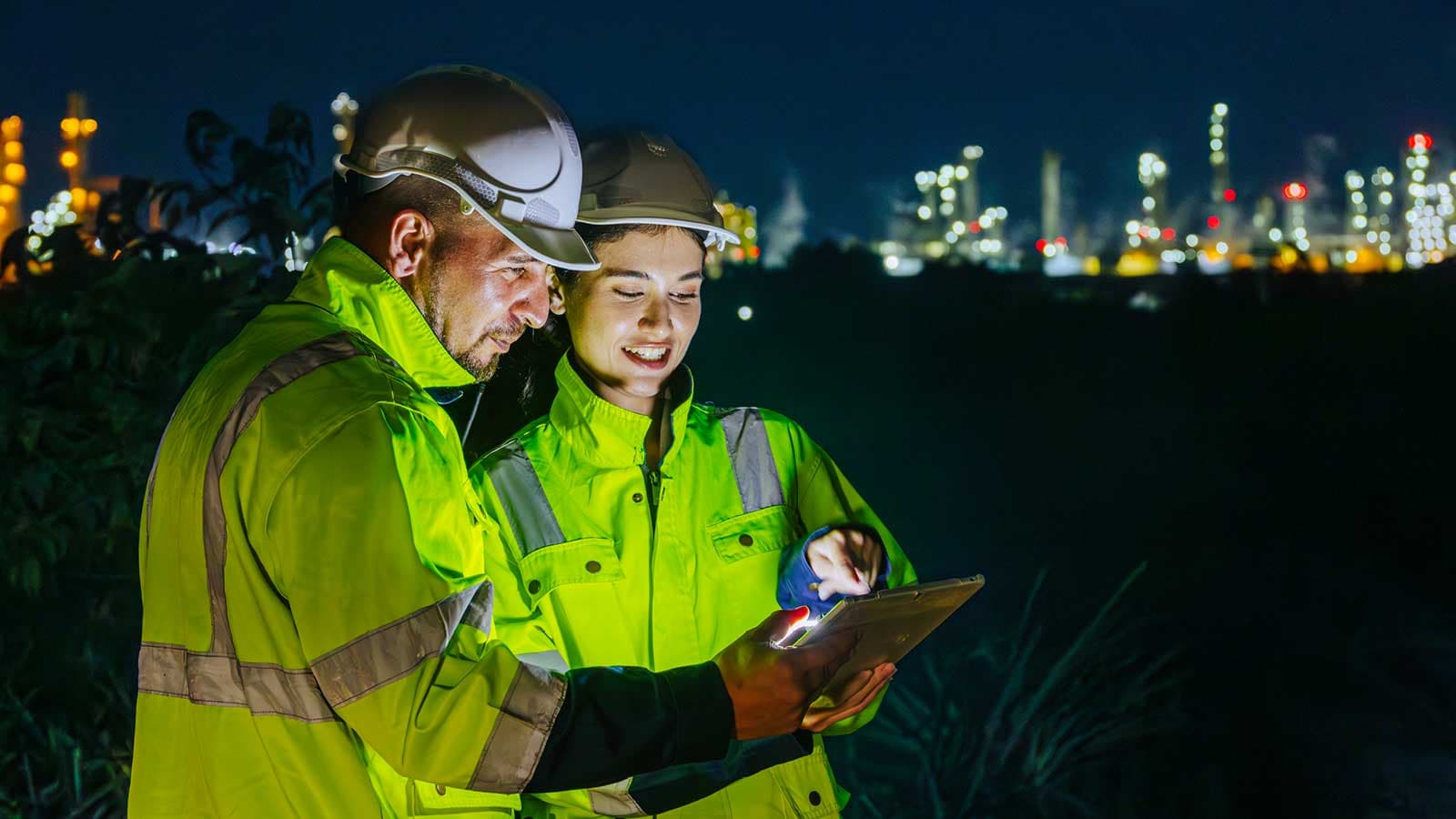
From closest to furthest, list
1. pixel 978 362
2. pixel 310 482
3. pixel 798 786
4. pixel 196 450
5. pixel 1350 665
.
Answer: pixel 310 482 < pixel 196 450 < pixel 798 786 < pixel 1350 665 < pixel 978 362

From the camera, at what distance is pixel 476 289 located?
7.85ft

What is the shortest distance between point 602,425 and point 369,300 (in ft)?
2.90

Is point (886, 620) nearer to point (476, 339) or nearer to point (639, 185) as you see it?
point (476, 339)

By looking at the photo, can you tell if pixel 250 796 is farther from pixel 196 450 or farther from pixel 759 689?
pixel 759 689

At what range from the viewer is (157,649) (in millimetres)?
2117

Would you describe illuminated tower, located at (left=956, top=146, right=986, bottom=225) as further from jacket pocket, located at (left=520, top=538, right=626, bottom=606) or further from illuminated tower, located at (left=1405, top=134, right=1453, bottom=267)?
jacket pocket, located at (left=520, top=538, right=626, bottom=606)

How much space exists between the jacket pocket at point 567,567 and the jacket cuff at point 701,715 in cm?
78

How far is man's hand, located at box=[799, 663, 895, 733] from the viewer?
8.27 feet

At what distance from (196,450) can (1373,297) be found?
21.1m

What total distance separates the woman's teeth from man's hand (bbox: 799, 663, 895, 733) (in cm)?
97

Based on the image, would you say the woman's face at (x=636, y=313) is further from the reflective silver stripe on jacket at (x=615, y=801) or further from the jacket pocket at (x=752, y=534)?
the reflective silver stripe on jacket at (x=615, y=801)

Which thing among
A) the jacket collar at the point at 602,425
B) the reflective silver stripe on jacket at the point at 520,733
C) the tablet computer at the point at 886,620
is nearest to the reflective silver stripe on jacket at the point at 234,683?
the reflective silver stripe on jacket at the point at 520,733

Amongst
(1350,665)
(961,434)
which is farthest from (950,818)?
(961,434)

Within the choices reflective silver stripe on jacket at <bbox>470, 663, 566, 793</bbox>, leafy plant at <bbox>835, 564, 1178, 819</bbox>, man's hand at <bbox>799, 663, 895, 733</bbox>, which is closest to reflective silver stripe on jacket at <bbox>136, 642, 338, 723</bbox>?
reflective silver stripe on jacket at <bbox>470, 663, 566, 793</bbox>
